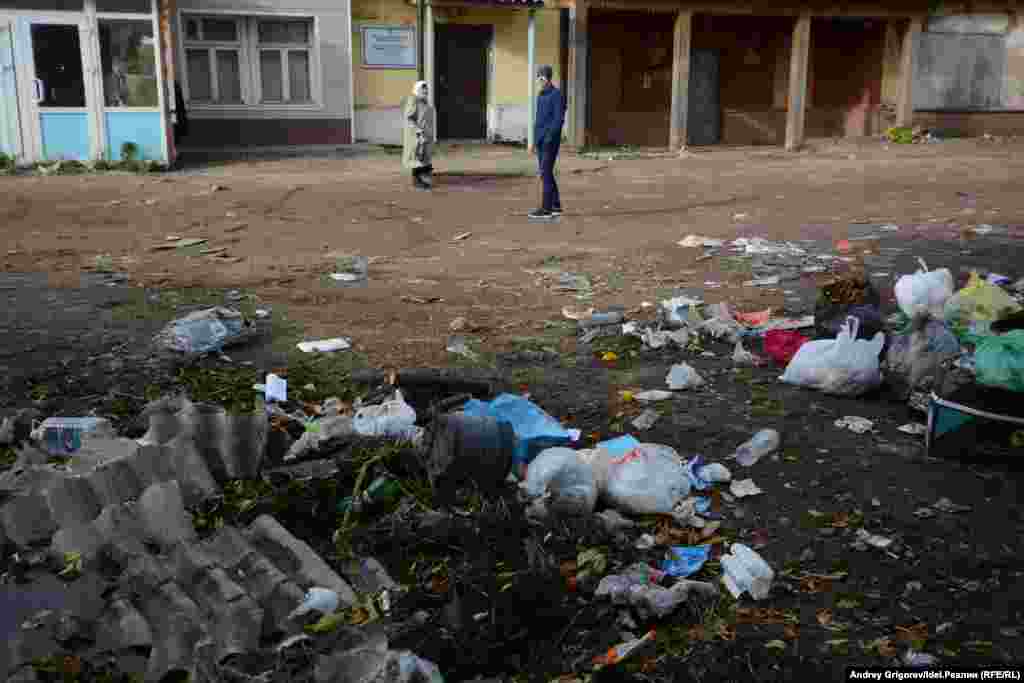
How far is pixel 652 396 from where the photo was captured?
473cm

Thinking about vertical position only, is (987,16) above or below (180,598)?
above

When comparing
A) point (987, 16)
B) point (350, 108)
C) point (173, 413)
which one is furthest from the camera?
point (987, 16)

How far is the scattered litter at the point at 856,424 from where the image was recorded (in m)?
4.26

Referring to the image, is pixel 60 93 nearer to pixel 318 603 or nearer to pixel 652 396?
pixel 652 396

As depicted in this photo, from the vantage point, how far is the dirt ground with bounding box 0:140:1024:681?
2.89m

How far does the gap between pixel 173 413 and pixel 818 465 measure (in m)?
2.64

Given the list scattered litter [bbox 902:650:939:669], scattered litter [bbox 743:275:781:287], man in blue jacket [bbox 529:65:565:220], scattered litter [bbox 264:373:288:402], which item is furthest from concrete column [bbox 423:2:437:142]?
scattered litter [bbox 902:650:939:669]

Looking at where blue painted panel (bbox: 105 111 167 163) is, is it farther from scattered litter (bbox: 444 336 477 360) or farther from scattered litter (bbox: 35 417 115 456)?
scattered litter (bbox: 35 417 115 456)


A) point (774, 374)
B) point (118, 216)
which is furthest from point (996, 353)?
point (118, 216)

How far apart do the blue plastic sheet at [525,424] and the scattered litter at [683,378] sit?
0.88m

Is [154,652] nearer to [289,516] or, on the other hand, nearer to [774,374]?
[289,516]

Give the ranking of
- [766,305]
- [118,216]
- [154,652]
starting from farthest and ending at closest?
[118,216] → [766,305] → [154,652]

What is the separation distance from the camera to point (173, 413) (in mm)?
3934

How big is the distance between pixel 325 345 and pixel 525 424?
191 centimetres
